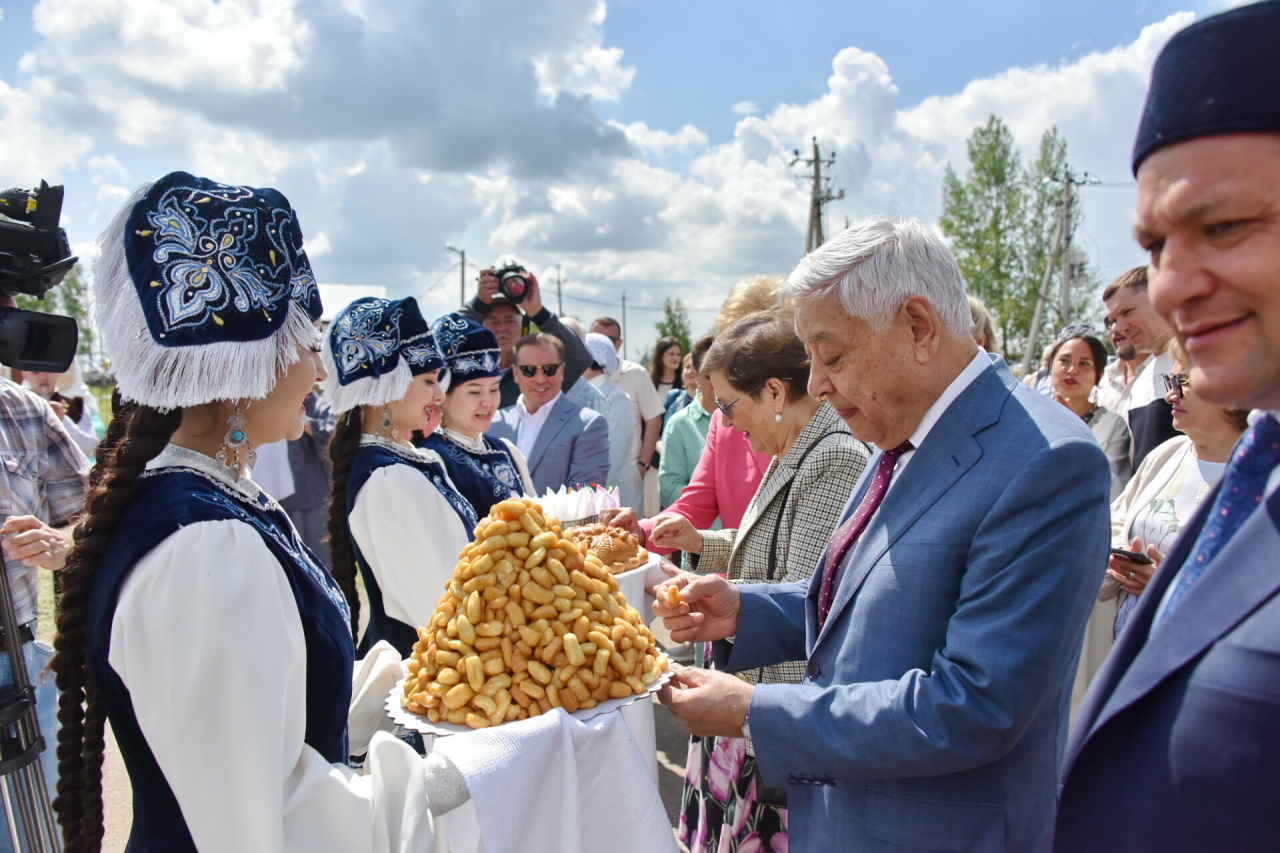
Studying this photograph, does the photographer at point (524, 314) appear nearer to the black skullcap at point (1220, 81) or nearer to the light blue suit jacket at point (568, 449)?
the light blue suit jacket at point (568, 449)

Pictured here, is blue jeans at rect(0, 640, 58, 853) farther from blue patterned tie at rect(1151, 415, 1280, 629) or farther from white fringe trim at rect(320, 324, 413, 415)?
blue patterned tie at rect(1151, 415, 1280, 629)

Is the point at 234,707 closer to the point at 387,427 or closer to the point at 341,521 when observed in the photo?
the point at 341,521

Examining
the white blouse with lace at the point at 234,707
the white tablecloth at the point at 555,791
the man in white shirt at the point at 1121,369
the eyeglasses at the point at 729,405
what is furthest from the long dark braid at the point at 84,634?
Result: the man in white shirt at the point at 1121,369

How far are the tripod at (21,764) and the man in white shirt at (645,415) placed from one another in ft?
17.8

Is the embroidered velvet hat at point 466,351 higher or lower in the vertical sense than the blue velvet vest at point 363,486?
higher

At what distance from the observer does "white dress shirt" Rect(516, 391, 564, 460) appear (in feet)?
17.4

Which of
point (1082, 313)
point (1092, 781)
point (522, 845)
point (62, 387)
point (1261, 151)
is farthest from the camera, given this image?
point (1082, 313)

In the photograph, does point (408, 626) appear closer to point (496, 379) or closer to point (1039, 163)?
point (496, 379)

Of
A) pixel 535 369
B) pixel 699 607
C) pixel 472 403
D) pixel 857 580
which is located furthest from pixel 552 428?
pixel 857 580

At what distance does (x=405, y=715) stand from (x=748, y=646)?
36.8 inches

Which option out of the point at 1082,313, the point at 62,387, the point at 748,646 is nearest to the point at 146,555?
the point at 748,646

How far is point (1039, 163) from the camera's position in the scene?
3095 cm

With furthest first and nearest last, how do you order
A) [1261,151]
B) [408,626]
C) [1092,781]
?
1. [408,626]
2. [1092,781]
3. [1261,151]

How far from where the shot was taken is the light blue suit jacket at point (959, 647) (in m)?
1.38
